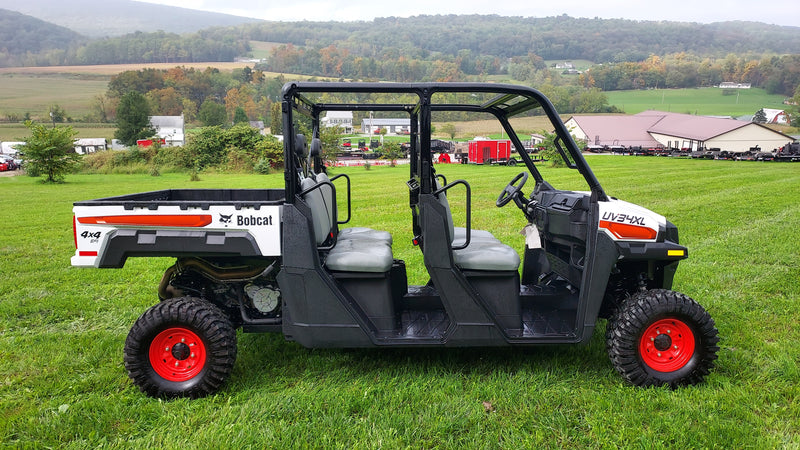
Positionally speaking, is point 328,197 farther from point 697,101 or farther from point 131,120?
point 697,101

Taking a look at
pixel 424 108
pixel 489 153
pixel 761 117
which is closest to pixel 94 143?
pixel 489 153

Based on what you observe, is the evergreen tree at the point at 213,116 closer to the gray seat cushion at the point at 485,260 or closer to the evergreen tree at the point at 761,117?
the gray seat cushion at the point at 485,260

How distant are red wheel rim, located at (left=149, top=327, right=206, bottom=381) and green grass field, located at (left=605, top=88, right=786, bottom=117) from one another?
82.7 metres

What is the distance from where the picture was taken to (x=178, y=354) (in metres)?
3.67

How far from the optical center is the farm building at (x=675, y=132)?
44344mm

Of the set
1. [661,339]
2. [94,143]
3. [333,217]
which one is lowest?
[94,143]

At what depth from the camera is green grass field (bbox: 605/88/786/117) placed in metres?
77.6

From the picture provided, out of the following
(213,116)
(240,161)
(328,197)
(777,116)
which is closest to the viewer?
(328,197)

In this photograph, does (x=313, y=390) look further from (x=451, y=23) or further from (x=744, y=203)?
(x=451, y=23)

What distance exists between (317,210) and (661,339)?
2.63 m

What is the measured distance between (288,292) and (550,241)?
7.56 feet

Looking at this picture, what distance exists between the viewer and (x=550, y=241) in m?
4.57

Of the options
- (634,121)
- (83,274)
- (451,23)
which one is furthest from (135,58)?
(83,274)

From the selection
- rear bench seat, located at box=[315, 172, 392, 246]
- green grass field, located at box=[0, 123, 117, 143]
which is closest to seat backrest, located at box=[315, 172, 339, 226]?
rear bench seat, located at box=[315, 172, 392, 246]
